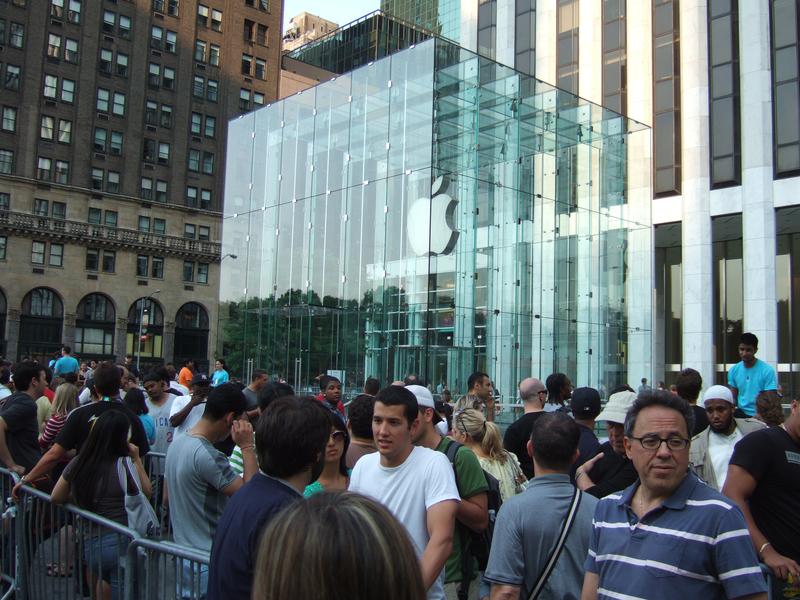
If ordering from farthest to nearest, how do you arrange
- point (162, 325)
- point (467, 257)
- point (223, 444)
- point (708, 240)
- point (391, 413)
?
point (162, 325) < point (708, 240) < point (467, 257) < point (223, 444) < point (391, 413)

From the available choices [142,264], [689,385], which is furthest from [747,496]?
[142,264]

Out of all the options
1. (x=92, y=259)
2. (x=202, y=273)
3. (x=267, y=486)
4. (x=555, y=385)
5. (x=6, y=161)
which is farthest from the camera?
(x=202, y=273)

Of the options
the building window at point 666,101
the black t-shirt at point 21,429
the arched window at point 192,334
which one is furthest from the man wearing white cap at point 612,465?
the arched window at point 192,334

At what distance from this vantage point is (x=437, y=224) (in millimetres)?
23703

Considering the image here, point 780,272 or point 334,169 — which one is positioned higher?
point 334,169

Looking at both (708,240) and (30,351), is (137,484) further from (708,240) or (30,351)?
(30,351)

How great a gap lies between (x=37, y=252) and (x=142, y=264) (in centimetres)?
857

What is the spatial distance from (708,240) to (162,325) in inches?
1880

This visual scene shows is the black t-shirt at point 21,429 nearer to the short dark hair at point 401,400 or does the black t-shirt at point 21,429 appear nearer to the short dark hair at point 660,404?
the short dark hair at point 401,400

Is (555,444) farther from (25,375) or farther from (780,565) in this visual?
(25,375)

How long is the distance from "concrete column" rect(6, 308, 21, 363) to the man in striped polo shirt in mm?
60897

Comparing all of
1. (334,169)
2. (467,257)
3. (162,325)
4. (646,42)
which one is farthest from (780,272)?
(162,325)

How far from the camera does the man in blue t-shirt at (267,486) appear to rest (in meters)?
3.27

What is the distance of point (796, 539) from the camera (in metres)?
4.72
